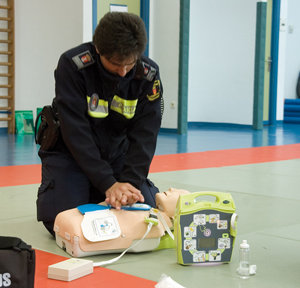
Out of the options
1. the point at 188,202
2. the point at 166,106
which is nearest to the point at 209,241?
the point at 188,202

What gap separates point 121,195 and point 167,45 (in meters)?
7.14

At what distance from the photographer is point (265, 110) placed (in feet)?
39.7

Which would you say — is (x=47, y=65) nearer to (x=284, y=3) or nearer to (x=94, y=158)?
(x=284, y=3)

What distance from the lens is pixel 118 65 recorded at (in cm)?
248

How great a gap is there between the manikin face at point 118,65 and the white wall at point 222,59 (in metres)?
8.81

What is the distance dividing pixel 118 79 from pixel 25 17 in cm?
703

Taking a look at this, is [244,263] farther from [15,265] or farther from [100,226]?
[15,265]

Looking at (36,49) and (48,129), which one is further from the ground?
(36,49)

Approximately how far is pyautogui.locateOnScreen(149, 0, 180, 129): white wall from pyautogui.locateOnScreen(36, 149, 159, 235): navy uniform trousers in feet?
21.7

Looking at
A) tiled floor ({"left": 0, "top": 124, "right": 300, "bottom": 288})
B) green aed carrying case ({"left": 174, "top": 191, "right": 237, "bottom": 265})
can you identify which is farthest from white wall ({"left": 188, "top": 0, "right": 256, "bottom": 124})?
green aed carrying case ({"left": 174, "top": 191, "right": 237, "bottom": 265})

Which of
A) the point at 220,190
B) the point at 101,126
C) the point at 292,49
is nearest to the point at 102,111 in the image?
the point at 101,126

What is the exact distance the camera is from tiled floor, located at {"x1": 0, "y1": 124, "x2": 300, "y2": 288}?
2256mm

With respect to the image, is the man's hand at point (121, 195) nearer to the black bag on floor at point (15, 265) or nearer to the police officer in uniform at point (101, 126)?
the police officer in uniform at point (101, 126)

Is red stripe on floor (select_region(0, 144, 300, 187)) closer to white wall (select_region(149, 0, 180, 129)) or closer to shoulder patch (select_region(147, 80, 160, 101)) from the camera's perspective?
shoulder patch (select_region(147, 80, 160, 101))
